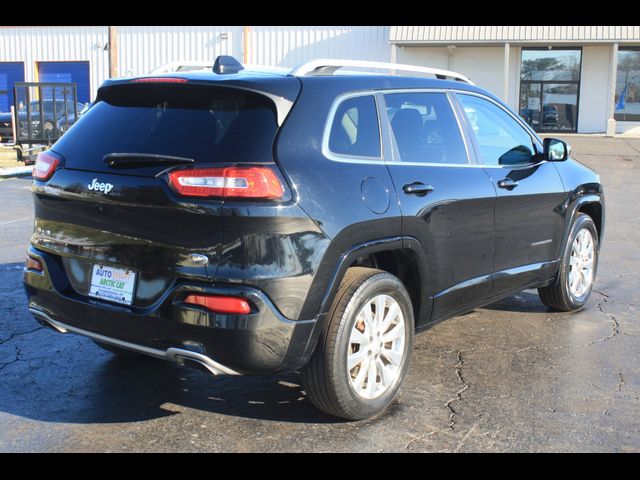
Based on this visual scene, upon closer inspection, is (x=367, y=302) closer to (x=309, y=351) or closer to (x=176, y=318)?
(x=309, y=351)

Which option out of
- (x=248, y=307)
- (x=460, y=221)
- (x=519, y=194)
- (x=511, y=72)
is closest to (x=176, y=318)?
(x=248, y=307)

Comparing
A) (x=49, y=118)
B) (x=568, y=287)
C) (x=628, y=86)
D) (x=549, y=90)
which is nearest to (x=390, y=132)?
(x=568, y=287)

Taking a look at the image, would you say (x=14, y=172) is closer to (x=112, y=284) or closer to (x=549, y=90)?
(x=112, y=284)

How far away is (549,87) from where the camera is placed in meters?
30.6

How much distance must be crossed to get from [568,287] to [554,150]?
116cm

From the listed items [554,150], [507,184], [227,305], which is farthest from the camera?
[554,150]

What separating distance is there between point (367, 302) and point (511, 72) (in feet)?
94.1

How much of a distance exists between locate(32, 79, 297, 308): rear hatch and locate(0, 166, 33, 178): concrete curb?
13817mm

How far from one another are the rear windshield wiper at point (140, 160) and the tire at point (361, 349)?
1.02m

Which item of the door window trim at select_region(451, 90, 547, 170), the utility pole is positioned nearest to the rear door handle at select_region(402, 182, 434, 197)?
the door window trim at select_region(451, 90, 547, 170)

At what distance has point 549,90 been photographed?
3062 centimetres

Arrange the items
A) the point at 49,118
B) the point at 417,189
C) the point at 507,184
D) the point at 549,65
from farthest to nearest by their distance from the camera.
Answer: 1. the point at 549,65
2. the point at 49,118
3. the point at 507,184
4. the point at 417,189

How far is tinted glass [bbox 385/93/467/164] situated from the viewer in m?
4.35

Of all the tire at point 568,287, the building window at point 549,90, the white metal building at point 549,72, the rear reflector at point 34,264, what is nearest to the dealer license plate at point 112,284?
the rear reflector at point 34,264
